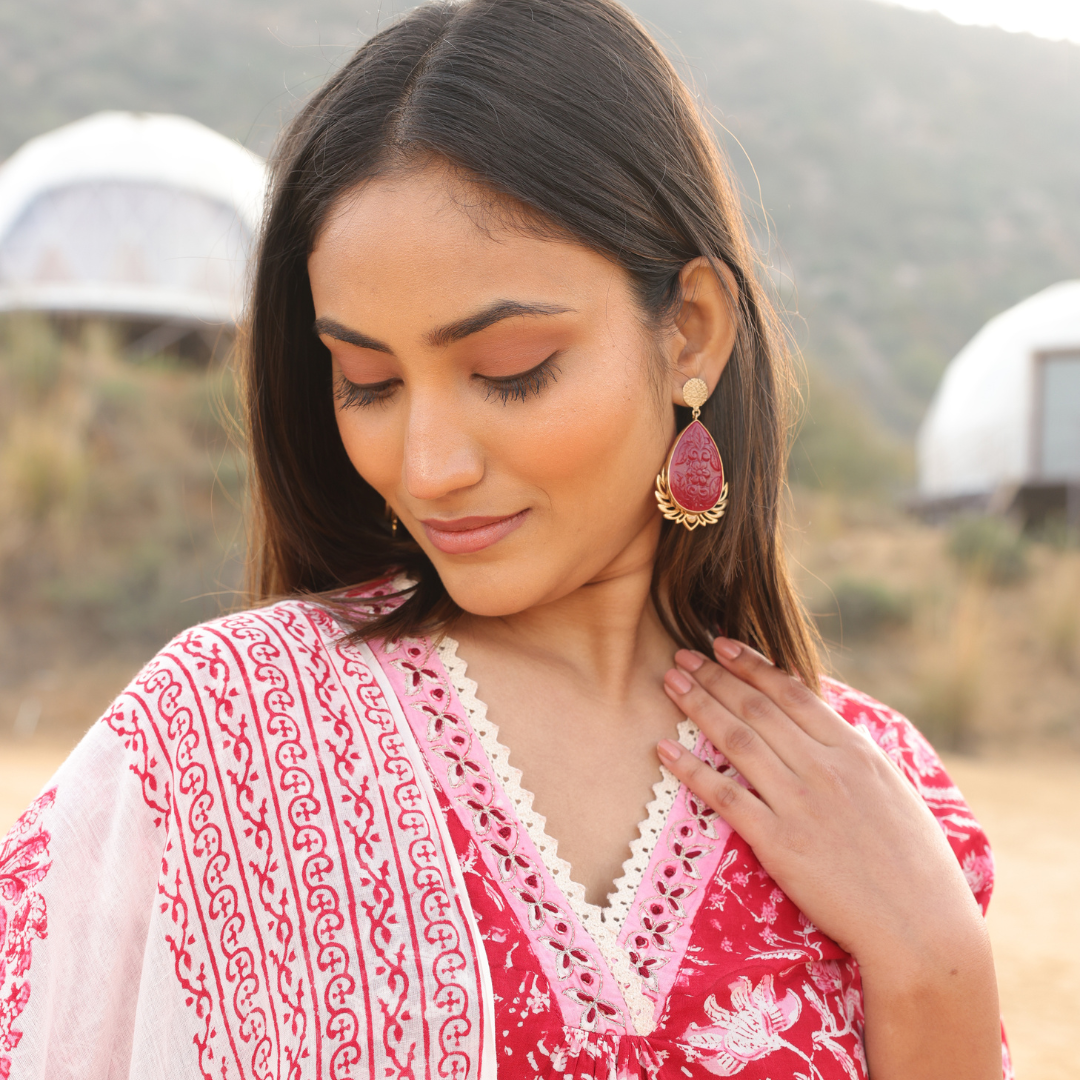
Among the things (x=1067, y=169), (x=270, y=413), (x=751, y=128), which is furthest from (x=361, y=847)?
(x=1067, y=169)

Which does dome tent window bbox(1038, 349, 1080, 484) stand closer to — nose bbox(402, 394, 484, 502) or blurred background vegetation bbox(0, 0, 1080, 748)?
blurred background vegetation bbox(0, 0, 1080, 748)

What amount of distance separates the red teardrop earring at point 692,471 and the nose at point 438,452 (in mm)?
355

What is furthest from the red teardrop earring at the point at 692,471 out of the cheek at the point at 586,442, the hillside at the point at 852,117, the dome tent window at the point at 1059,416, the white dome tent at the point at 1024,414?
the hillside at the point at 852,117

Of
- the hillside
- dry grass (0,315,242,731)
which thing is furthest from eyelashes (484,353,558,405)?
the hillside

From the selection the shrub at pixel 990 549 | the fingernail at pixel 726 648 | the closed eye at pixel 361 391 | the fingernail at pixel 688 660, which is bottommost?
the shrub at pixel 990 549

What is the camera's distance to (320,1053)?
3.75 ft

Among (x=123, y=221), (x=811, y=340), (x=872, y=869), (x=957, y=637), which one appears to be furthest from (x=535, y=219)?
(x=811, y=340)

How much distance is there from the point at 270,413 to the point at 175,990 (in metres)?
0.87

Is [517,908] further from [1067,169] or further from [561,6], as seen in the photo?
[1067,169]

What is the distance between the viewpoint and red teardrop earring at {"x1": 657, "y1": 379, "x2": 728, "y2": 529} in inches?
62.0

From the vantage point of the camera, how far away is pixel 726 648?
1.70m

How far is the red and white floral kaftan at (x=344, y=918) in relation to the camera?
45.1 inches

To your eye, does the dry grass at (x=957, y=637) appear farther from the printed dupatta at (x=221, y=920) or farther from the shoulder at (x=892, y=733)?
the printed dupatta at (x=221, y=920)

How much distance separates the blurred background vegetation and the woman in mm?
317
